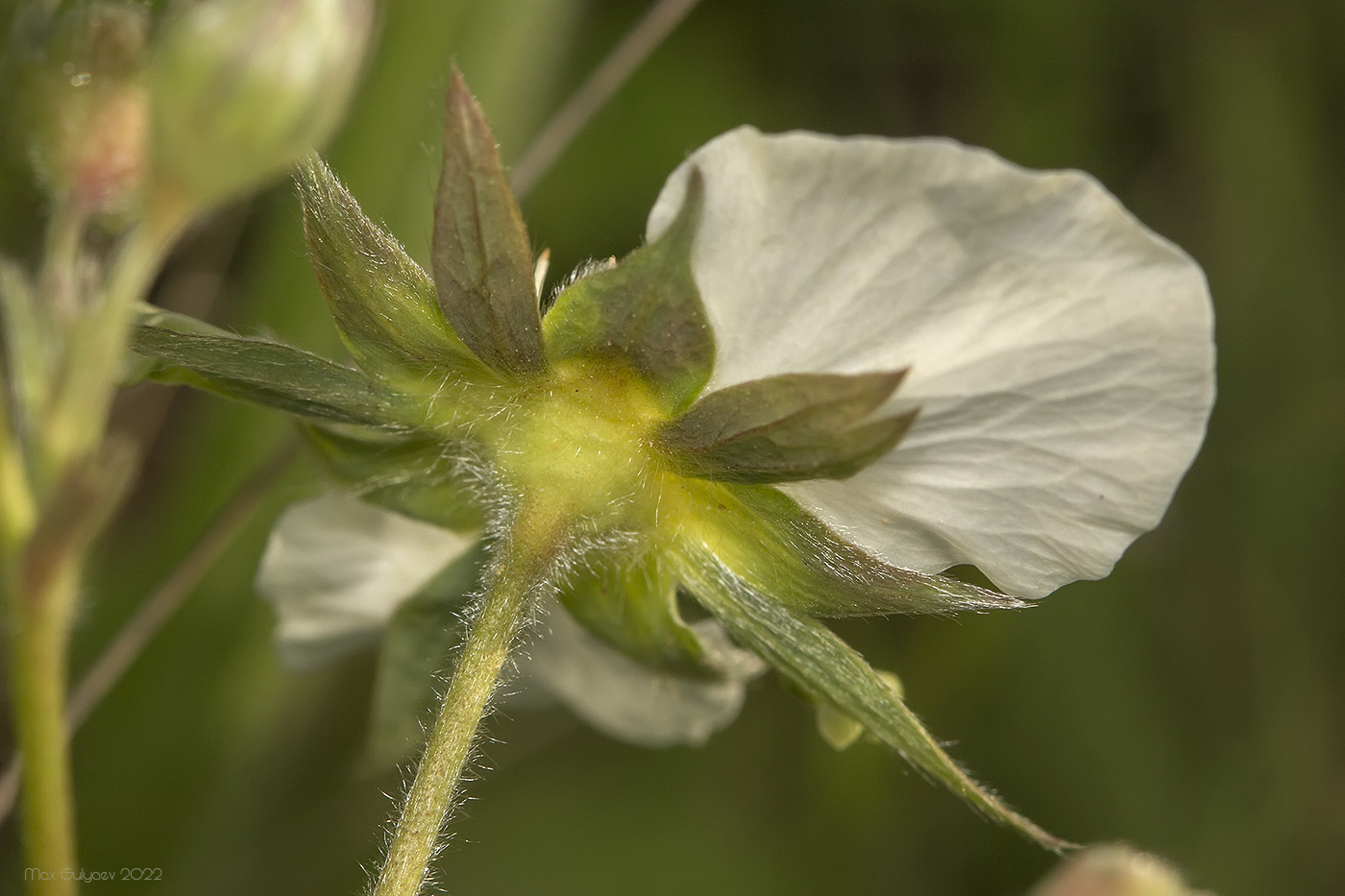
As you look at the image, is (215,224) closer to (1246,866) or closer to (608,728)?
(608,728)

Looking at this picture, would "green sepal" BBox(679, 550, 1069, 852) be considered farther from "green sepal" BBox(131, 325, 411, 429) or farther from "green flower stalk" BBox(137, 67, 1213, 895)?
"green sepal" BBox(131, 325, 411, 429)

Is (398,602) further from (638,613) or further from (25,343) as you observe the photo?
(25,343)

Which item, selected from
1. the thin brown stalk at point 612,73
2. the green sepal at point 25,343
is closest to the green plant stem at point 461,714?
the green sepal at point 25,343

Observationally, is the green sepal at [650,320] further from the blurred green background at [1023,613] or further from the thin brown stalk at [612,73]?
the blurred green background at [1023,613]

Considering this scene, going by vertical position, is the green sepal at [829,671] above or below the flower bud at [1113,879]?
below

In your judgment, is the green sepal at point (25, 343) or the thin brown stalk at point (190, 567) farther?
the thin brown stalk at point (190, 567)

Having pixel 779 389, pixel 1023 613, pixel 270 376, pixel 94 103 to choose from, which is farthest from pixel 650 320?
pixel 1023 613

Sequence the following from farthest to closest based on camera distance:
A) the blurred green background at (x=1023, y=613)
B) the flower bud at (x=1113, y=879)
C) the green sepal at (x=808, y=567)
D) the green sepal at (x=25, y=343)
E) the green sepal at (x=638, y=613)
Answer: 1. the blurred green background at (x=1023, y=613)
2. the green sepal at (x=638, y=613)
3. the green sepal at (x=808, y=567)
4. the green sepal at (x=25, y=343)
5. the flower bud at (x=1113, y=879)

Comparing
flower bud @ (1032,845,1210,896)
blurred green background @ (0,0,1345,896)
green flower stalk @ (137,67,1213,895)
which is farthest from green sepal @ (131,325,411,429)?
blurred green background @ (0,0,1345,896)
